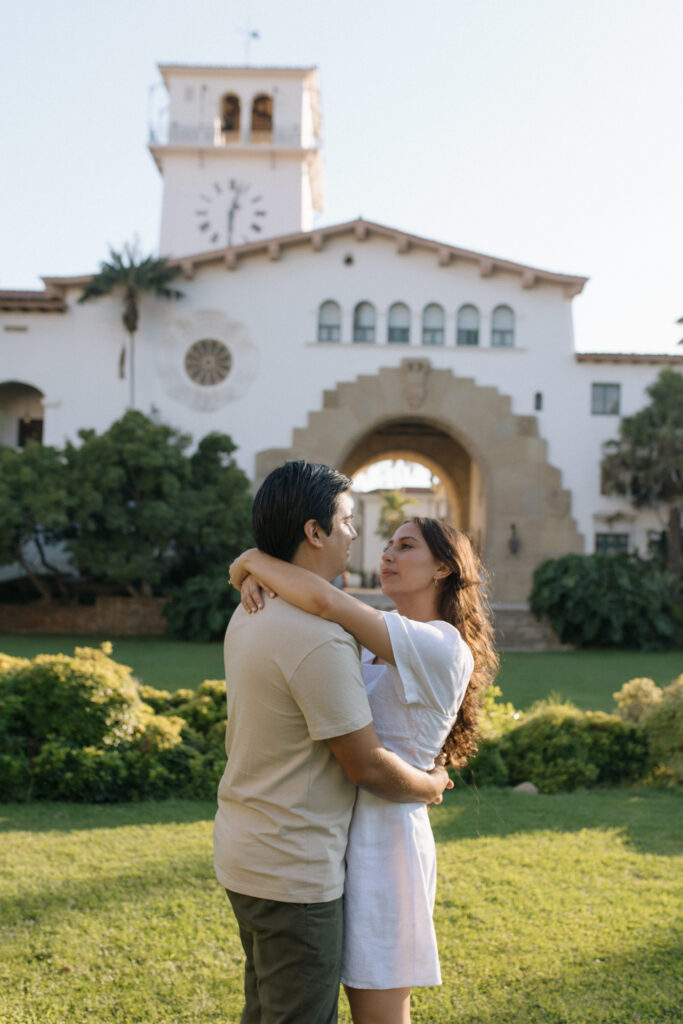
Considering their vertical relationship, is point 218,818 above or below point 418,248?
below

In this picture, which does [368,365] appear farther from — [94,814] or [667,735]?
[94,814]

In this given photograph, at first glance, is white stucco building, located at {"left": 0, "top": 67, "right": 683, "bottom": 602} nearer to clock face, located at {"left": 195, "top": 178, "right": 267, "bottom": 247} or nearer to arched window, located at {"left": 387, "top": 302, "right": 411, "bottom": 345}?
arched window, located at {"left": 387, "top": 302, "right": 411, "bottom": 345}

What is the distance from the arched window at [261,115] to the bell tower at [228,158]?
143mm

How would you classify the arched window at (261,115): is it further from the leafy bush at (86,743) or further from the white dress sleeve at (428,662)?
the white dress sleeve at (428,662)

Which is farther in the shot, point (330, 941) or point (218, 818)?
point (218, 818)

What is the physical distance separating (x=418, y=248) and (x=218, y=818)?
27102 mm

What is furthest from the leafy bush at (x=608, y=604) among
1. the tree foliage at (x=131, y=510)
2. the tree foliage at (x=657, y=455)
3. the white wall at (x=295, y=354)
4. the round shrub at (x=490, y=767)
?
the round shrub at (x=490, y=767)

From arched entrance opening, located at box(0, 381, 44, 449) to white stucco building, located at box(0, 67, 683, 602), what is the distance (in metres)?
2.42

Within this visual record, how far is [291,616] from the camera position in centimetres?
228

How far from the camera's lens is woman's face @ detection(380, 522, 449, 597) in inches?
110

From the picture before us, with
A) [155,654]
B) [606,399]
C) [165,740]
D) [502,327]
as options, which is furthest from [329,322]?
[165,740]

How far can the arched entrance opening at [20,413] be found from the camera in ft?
96.6

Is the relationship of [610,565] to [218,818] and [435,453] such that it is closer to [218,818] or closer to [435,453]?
[435,453]

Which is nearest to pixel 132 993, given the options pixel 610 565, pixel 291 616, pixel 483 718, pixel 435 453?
pixel 291 616
